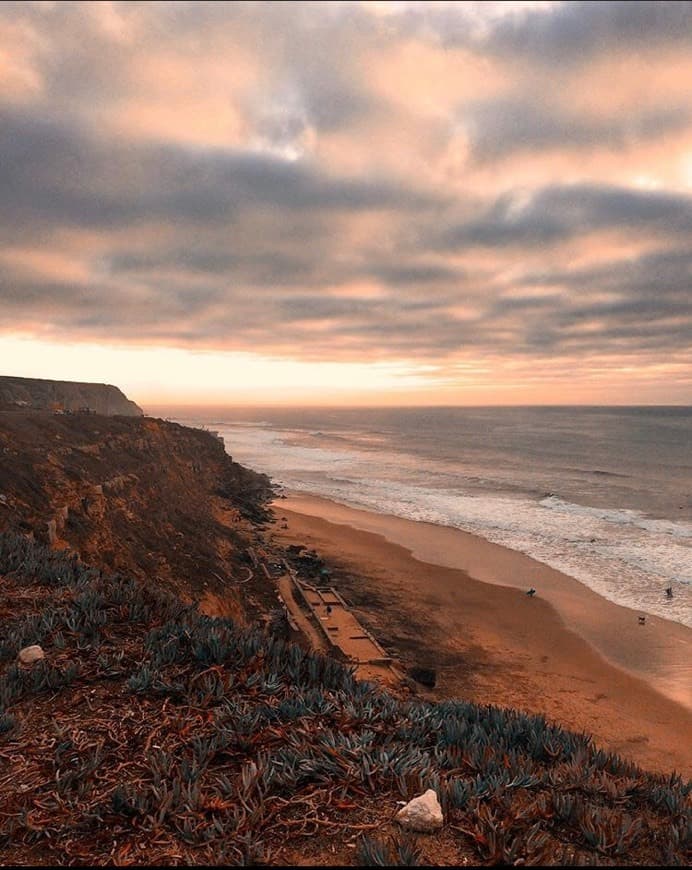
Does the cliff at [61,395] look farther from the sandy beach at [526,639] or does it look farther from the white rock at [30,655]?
the white rock at [30,655]

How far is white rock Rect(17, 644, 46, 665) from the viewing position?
570cm

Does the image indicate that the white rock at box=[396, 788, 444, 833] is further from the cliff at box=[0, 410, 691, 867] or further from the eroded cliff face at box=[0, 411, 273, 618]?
the eroded cliff face at box=[0, 411, 273, 618]

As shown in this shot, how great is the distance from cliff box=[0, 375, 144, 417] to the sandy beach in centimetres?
4804

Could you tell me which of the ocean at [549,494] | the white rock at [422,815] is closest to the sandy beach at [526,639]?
the ocean at [549,494]

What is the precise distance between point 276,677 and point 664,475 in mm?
74050

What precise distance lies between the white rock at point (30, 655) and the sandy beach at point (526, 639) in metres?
12.6

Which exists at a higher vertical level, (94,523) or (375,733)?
(375,733)

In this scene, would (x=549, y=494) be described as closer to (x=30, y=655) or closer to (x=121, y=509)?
(x=121, y=509)

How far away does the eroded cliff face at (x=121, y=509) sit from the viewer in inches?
692

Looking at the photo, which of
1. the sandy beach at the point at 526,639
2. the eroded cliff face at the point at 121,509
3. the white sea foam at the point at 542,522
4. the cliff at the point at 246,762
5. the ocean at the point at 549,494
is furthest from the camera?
the ocean at the point at 549,494

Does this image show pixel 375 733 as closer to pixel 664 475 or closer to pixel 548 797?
pixel 548 797

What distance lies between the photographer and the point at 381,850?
304cm

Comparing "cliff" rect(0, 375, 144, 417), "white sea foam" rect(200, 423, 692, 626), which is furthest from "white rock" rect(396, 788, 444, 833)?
"cliff" rect(0, 375, 144, 417)

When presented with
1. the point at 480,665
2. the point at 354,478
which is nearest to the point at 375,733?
Result: the point at 480,665
